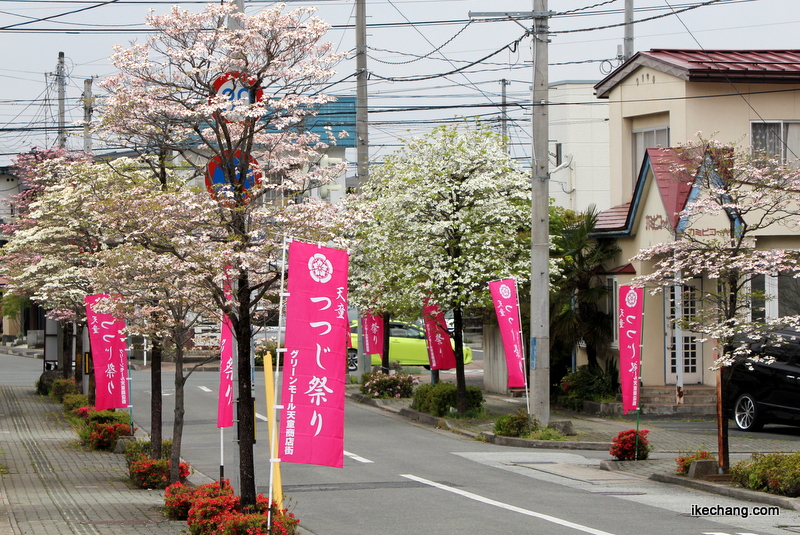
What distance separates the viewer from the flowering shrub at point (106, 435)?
17266 millimetres

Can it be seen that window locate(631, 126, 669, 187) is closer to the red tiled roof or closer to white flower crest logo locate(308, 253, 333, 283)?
the red tiled roof

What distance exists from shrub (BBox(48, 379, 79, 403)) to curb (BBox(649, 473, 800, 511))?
1717cm

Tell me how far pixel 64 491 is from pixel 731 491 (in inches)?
389

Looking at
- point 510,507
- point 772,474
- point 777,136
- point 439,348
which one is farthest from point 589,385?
point 510,507

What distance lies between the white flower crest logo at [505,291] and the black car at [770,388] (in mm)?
4754

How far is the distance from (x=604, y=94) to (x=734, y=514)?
1692cm

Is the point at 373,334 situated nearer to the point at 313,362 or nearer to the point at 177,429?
the point at 177,429

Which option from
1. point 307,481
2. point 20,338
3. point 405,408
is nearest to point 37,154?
point 405,408

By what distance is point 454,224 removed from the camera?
19578 mm

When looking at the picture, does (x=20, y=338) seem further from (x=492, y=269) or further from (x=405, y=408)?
(x=492, y=269)

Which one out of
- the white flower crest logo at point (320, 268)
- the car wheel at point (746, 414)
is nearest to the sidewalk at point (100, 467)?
the car wheel at point (746, 414)

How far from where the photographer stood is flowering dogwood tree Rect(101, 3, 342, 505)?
9117 mm

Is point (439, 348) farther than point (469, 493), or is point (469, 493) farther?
point (439, 348)

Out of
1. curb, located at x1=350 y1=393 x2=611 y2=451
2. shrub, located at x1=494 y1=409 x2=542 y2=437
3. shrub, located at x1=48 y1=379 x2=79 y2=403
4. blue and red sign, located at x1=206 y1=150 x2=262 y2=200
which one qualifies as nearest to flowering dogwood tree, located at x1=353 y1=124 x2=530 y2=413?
curb, located at x1=350 y1=393 x2=611 y2=451
